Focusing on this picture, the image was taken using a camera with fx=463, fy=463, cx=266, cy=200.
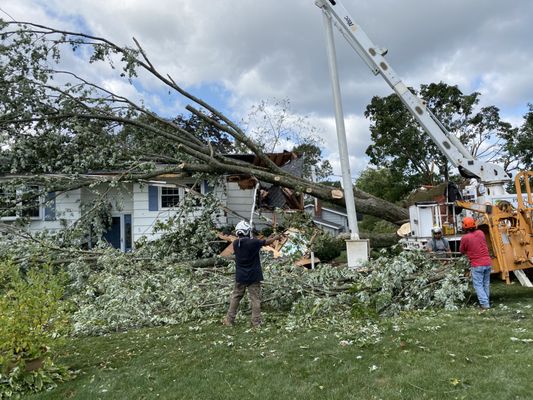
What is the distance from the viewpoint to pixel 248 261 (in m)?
6.08

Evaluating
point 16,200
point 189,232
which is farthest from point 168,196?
point 189,232

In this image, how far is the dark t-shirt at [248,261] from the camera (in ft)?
19.8

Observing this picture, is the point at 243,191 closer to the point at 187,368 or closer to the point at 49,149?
the point at 49,149

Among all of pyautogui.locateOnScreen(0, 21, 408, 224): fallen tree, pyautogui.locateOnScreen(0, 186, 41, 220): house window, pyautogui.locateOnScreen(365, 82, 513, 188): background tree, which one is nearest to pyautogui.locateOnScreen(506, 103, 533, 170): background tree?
pyautogui.locateOnScreen(365, 82, 513, 188): background tree

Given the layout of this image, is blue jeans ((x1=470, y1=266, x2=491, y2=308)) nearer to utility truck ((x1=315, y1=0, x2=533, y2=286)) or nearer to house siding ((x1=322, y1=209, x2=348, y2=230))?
utility truck ((x1=315, y1=0, x2=533, y2=286))

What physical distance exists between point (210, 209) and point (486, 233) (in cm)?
532

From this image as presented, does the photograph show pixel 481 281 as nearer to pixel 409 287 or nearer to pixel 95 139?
pixel 409 287

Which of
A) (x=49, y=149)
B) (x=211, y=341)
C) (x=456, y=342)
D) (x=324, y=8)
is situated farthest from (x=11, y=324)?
(x=49, y=149)

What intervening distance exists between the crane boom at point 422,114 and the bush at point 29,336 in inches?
250

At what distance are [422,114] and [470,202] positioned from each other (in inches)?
70.2

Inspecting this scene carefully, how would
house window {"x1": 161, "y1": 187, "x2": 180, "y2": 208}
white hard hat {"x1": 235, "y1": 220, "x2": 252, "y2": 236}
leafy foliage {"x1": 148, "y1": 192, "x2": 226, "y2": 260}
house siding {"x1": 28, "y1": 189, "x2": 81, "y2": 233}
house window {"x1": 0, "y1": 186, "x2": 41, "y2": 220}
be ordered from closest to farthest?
white hard hat {"x1": 235, "y1": 220, "x2": 252, "y2": 236} < leafy foliage {"x1": 148, "y1": 192, "x2": 226, "y2": 260} < house window {"x1": 0, "y1": 186, "x2": 41, "y2": 220} < house siding {"x1": 28, "y1": 189, "x2": 81, "y2": 233} < house window {"x1": 161, "y1": 187, "x2": 180, "y2": 208}

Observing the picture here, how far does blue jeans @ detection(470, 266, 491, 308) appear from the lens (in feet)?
20.6

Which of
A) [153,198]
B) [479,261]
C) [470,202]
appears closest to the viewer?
[479,261]

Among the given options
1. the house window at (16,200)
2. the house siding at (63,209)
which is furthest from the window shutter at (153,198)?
the house window at (16,200)
